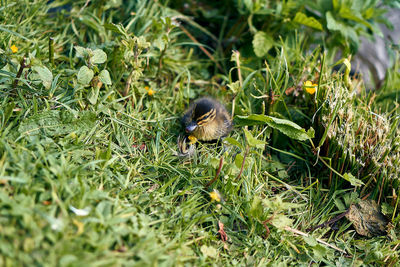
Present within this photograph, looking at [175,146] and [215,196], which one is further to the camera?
[175,146]

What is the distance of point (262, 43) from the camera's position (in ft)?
13.9

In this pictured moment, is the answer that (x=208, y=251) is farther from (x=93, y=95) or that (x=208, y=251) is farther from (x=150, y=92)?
(x=150, y=92)

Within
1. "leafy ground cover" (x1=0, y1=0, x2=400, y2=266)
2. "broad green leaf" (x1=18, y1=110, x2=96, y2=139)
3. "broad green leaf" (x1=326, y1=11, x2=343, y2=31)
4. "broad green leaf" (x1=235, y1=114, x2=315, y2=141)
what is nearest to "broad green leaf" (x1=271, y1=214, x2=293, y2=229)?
"leafy ground cover" (x1=0, y1=0, x2=400, y2=266)

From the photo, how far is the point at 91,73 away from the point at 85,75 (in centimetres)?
5

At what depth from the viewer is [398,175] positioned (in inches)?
126

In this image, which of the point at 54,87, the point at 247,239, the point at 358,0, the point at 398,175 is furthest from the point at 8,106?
the point at 358,0

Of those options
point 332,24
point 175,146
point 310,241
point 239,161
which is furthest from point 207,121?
point 332,24

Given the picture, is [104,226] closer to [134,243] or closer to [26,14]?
[134,243]

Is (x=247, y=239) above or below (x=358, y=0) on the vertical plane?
below

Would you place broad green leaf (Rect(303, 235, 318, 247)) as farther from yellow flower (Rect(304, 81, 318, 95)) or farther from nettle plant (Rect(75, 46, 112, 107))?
nettle plant (Rect(75, 46, 112, 107))

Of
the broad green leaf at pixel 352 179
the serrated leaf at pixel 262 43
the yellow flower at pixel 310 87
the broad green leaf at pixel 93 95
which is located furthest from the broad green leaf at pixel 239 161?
the serrated leaf at pixel 262 43

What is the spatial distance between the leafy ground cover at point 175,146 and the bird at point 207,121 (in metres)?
0.13

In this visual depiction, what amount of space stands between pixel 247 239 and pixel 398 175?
4.69 ft

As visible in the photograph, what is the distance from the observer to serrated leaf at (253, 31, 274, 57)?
166 inches
